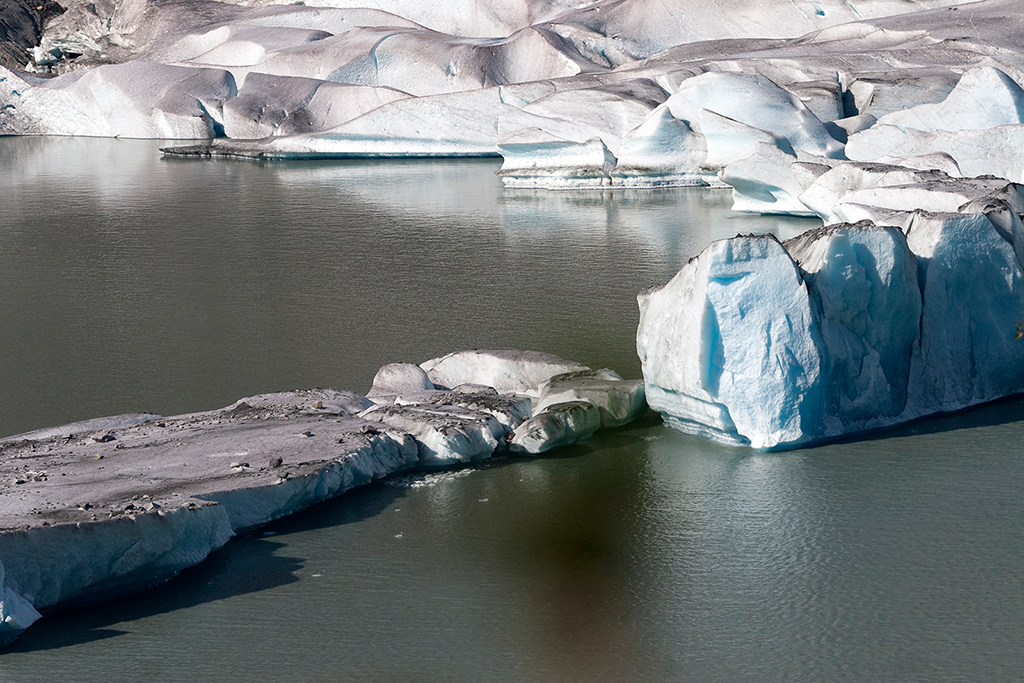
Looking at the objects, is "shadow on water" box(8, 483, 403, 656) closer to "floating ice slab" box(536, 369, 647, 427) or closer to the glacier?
the glacier

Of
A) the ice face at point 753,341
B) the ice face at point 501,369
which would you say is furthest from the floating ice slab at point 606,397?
the ice face at point 753,341

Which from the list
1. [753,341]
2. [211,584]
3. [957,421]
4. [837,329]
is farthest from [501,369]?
[211,584]

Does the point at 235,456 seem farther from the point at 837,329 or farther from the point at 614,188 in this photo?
the point at 614,188

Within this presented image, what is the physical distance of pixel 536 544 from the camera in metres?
4.33

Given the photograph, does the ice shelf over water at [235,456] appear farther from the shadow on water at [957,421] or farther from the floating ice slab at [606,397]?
the shadow on water at [957,421]

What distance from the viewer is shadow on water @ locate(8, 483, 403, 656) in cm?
362

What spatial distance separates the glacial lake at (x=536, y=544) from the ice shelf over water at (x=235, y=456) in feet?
0.35

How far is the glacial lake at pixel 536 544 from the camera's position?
3.50 metres

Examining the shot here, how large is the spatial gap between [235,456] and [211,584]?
2.74 ft

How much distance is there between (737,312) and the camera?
4.96 metres

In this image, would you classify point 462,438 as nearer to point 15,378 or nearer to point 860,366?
point 860,366

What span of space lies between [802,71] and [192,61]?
14259 mm

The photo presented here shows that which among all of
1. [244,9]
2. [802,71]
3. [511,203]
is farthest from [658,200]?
[244,9]

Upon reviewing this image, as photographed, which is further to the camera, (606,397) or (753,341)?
(606,397)
